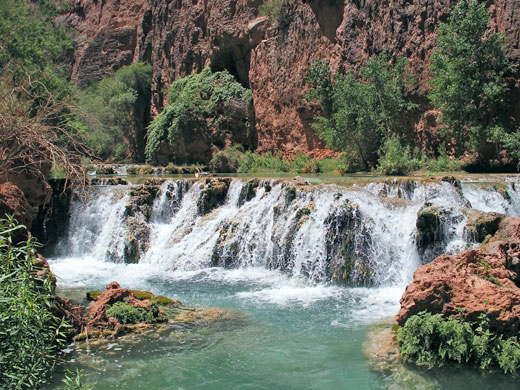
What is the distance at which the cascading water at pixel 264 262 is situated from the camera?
549cm

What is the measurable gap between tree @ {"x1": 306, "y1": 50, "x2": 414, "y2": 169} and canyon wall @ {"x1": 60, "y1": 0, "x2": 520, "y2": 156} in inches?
34.5

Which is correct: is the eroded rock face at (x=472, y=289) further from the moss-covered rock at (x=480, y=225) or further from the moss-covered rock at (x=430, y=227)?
the moss-covered rock at (x=430, y=227)

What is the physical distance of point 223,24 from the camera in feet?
86.8

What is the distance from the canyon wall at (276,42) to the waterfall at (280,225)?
8031mm

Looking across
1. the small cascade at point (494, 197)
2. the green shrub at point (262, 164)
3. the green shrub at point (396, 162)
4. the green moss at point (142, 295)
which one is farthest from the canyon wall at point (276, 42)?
the green moss at point (142, 295)

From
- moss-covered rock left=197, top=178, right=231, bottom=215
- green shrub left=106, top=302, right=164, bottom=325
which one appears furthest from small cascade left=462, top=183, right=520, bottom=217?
green shrub left=106, top=302, right=164, bottom=325

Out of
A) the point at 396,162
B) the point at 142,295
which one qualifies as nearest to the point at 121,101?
the point at 396,162

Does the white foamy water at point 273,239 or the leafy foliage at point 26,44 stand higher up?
the leafy foliage at point 26,44

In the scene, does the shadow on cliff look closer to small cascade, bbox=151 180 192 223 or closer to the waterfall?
the waterfall

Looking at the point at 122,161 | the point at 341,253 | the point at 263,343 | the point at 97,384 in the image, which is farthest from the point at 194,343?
the point at 122,161

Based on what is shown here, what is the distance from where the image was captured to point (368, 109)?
17.6 meters

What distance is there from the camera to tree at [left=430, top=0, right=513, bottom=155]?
15.1 metres

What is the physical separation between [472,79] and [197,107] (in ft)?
46.5

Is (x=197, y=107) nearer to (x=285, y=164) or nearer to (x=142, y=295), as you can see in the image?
(x=285, y=164)
